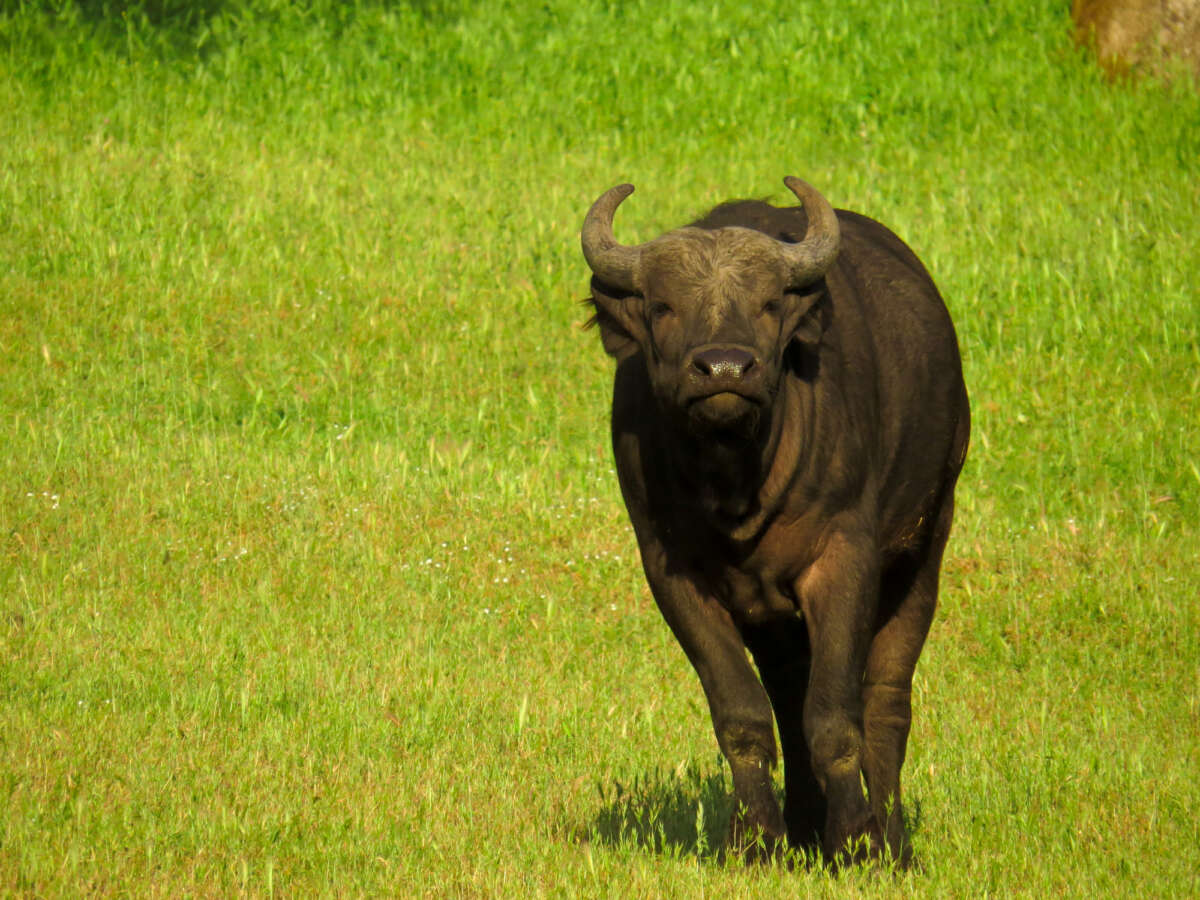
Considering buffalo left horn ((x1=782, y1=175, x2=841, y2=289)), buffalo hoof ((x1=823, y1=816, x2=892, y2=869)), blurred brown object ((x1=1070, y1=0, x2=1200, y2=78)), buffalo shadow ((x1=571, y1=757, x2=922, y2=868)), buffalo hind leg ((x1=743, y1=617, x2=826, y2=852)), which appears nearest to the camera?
buffalo left horn ((x1=782, y1=175, x2=841, y2=289))

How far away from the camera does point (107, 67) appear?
1948 centimetres

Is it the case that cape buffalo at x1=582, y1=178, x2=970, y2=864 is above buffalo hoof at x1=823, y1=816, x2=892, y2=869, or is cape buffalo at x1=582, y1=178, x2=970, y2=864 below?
above

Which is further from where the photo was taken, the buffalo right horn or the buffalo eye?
the buffalo right horn

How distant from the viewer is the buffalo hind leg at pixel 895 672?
24.2ft

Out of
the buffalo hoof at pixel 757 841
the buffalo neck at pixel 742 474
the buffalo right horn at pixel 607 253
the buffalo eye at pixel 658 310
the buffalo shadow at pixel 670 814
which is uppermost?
the buffalo right horn at pixel 607 253

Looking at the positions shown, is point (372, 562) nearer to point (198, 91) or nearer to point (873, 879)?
point (873, 879)

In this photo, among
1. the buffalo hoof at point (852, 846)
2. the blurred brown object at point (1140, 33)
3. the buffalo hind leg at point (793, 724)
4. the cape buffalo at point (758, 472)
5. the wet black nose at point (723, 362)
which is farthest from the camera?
the blurred brown object at point (1140, 33)

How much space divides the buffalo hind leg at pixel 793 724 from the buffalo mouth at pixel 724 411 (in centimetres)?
142

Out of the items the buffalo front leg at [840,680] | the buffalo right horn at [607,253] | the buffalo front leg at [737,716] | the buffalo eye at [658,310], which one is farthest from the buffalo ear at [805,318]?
the buffalo front leg at [737,716]

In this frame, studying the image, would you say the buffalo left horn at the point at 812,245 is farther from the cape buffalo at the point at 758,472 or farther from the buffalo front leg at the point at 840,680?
the buffalo front leg at the point at 840,680

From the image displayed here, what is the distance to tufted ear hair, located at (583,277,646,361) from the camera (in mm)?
6543

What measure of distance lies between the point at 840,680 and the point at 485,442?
→ 724 centimetres

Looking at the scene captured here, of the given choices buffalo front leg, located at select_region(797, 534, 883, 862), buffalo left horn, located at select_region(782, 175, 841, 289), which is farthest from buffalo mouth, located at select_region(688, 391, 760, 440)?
buffalo front leg, located at select_region(797, 534, 883, 862)

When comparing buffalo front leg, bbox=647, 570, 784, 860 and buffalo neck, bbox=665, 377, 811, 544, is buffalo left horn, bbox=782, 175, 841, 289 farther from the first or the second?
buffalo front leg, bbox=647, 570, 784, 860
